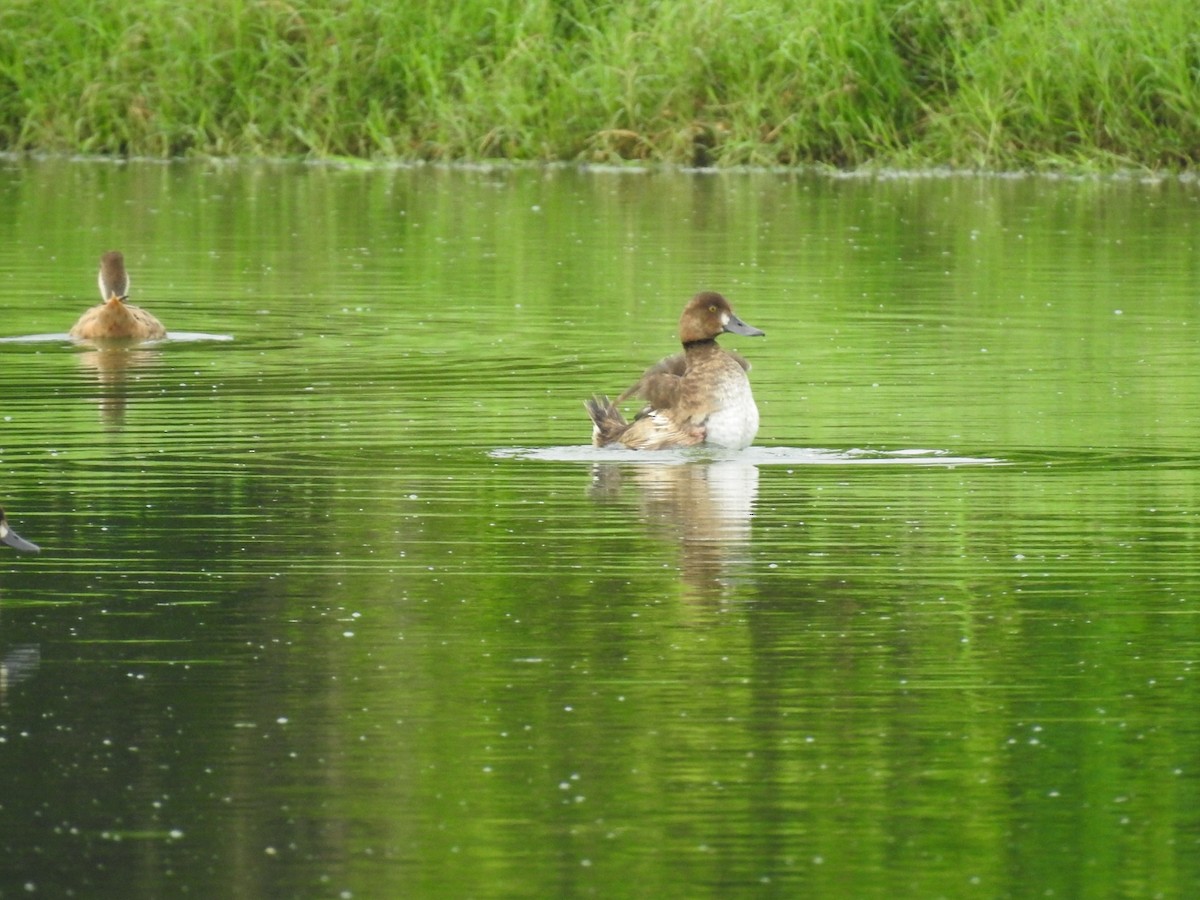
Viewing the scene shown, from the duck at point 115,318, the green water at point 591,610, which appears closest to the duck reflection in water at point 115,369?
the green water at point 591,610

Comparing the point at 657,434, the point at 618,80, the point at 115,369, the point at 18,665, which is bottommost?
the point at 18,665

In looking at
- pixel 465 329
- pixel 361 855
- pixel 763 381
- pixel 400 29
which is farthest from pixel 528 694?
pixel 400 29

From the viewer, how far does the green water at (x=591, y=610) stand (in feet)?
19.1

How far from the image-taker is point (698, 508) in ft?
33.0

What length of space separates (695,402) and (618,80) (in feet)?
58.8

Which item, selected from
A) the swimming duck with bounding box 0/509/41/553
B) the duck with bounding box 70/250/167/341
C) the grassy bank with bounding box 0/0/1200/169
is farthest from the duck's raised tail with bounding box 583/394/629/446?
the grassy bank with bounding box 0/0/1200/169

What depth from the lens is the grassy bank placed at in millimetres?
27625

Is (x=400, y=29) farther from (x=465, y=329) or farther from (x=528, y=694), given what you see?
(x=528, y=694)

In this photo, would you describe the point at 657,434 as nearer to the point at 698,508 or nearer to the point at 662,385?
the point at 662,385

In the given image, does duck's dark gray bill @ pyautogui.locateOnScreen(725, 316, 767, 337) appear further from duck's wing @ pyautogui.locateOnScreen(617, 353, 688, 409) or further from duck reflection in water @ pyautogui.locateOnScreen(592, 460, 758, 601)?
→ duck reflection in water @ pyautogui.locateOnScreen(592, 460, 758, 601)

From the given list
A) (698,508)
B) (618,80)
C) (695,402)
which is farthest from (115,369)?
(618,80)

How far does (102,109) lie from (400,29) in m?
3.18

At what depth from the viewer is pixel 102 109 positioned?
102 ft

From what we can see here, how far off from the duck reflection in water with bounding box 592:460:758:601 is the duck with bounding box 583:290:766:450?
0.17 m
